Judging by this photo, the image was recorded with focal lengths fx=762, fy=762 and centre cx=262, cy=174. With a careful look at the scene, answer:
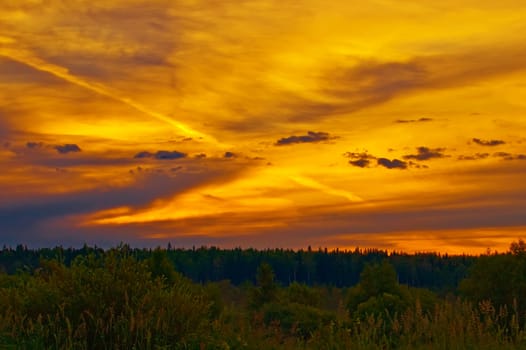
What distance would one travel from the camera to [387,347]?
1304 centimetres

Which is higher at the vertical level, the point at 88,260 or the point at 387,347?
the point at 88,260

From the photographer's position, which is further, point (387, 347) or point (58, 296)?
point (58, 296)

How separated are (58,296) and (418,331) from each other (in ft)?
22.2

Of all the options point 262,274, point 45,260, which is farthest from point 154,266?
point 45,260

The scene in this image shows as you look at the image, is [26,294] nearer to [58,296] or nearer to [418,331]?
[58,296]

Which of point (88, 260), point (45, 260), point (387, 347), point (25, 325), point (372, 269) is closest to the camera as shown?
point (387, 347)

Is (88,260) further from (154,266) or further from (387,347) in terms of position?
(154,266)

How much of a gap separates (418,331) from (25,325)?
731 centimetres

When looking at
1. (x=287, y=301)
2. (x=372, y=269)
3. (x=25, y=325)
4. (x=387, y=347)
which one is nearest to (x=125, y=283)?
(x=25, y=325)

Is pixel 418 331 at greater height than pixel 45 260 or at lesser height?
lesser

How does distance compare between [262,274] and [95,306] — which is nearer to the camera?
[95,306]

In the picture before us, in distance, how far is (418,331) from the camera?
14.3 m

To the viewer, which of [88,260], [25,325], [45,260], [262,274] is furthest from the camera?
[262,274]

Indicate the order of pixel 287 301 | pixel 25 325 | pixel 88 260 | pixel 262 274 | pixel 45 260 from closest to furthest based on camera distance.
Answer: pixel 25 325, pixel 88 260, pixel 45 260, pixel 287 301, pixel 262 274
